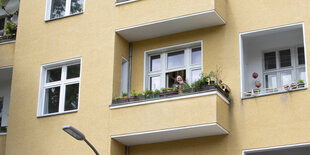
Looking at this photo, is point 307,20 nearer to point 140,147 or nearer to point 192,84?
point 192,84

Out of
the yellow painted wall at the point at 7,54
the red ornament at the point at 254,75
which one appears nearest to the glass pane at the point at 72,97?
the yellow painted wall at the point at 7,54

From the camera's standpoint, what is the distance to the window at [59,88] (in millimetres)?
17328

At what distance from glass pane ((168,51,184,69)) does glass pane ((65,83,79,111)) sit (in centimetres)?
289

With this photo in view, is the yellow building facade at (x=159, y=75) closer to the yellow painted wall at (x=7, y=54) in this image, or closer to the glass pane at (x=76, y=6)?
the glass pane at (x=76, y=6)

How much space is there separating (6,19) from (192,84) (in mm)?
9418

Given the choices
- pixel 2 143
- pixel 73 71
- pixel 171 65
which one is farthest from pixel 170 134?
pixel 2 143

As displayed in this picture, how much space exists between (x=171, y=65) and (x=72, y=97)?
3.12m

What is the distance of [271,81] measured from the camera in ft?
54.6

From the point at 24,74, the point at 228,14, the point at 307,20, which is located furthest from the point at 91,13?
the point at 307,20

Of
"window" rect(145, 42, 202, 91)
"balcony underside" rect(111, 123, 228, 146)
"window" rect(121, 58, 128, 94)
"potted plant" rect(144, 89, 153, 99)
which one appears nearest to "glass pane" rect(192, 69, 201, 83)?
"window" rect(145, 42, 202, 91)

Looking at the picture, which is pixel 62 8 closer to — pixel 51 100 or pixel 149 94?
pixel 51 100

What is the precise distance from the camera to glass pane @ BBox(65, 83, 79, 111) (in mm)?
17219

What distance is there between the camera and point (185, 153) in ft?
51.6

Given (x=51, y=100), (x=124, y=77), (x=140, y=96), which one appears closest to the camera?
(x=140, y=96)
